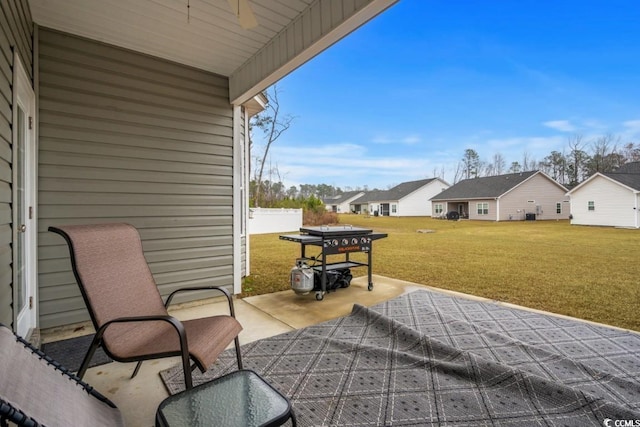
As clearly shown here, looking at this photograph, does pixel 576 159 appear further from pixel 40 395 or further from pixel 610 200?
pixel 40 395

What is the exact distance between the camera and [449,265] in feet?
22.9

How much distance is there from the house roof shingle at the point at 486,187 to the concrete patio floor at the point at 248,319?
2261 cm

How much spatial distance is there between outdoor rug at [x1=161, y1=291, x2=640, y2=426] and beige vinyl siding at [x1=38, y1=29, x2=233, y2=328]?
1833mm

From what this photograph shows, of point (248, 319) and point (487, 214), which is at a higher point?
point (487, 214)

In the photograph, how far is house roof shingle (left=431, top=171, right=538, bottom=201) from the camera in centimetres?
2356

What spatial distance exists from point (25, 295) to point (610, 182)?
22.1 meters

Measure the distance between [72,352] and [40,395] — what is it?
226 cm

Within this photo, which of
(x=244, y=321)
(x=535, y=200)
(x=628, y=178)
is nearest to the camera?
(x=244, y=321)

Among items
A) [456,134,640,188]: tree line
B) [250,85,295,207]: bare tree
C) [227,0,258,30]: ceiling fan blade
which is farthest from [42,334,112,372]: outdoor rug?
[456,134,640,188]: tree line

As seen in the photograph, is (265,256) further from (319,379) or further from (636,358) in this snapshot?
(636,358)

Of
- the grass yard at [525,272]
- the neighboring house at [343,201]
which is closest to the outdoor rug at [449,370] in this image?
the grass yard at [525,272]

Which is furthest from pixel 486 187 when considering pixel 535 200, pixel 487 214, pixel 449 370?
pixel 449 370

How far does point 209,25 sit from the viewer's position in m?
3.12

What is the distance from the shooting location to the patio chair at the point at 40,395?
852 mm
